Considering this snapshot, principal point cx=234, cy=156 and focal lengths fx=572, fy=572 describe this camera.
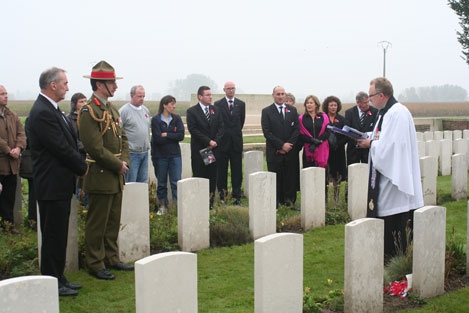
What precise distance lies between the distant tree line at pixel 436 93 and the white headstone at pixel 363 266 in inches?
5983

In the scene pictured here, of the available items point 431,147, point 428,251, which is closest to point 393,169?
point 428,251

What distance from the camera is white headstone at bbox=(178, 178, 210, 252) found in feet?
22.7

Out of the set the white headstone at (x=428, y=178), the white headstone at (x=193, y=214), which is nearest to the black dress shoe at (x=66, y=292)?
the white headstone at (x=193, y=214)

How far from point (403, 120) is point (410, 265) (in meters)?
1.46

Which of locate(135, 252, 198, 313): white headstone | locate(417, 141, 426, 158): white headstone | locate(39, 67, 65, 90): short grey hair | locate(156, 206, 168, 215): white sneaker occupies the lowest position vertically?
locate(156, 206, 168, 215): white sneaker

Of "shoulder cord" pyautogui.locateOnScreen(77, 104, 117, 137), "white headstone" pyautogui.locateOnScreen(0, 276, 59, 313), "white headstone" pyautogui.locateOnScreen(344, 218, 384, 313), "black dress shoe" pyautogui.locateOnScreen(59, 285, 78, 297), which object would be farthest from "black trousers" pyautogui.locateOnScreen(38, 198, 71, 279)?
"white headstone" pyautogui.locateOnScreen(344, 218, 384, 313)

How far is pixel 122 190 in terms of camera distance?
602 cm

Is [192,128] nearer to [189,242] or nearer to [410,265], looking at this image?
[189,242]

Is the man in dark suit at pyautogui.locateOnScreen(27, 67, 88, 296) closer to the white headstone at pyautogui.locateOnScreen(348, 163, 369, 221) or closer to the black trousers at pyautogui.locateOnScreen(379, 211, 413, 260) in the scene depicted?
the black trousers at pyautogui.locateOnScreen(379, 211, 413, 260)

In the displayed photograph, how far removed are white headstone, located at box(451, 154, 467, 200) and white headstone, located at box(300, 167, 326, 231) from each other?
10.9ft

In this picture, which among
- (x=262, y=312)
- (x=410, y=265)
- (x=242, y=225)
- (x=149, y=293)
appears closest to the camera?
(x=149, y=293)

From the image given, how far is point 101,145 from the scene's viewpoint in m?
5.66

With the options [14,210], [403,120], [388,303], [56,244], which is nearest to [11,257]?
[56,244]

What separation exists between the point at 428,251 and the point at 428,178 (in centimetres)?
453
